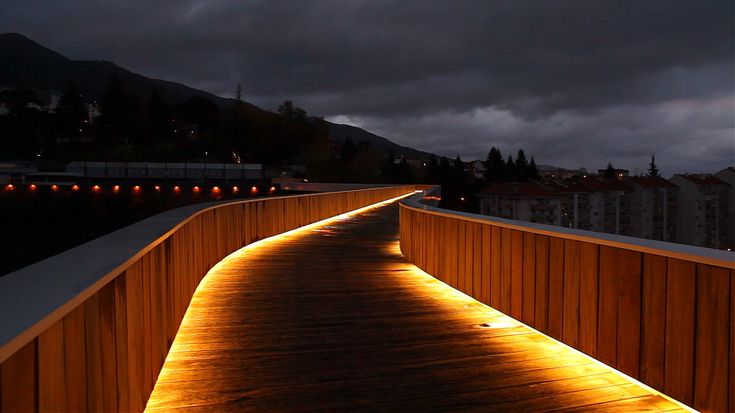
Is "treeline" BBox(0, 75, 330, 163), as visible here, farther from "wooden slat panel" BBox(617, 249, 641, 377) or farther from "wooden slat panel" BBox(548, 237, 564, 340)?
"wooden slat panel" BBox(617, 249, 641, 377)

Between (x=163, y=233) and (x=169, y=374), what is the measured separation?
1.11 m

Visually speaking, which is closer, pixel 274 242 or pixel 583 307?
pixel 583 307

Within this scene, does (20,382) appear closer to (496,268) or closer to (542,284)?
(542,284)

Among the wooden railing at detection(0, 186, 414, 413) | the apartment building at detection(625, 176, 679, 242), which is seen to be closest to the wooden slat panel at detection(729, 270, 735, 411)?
the wooden railing at detection(0, 186, 414, 413)

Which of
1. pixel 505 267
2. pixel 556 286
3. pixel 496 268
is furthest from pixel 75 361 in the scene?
pixel 496 268

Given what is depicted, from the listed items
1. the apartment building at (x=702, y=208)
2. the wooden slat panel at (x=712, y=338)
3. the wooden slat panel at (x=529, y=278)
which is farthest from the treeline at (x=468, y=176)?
Result: the wooden slat panel at (x=712, y=338)

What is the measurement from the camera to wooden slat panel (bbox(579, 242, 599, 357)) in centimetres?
377

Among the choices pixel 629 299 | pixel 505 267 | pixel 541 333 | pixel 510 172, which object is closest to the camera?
pixel 629 299

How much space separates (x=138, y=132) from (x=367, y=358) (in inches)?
6008

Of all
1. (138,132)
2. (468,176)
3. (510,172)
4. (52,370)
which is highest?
(138,132)

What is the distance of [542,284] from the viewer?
4441 millimetres

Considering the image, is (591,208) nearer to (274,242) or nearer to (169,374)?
(274,242)

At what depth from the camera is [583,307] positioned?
390 centimetres

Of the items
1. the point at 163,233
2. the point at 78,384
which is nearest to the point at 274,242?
the point at 163,233
